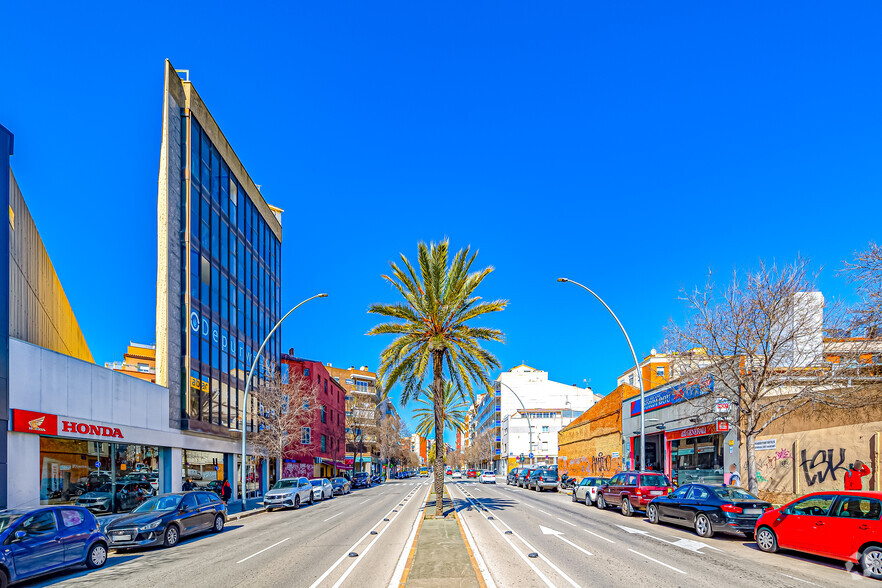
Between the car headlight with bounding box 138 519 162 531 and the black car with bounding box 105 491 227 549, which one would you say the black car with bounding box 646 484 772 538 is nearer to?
the black car with bounding box 105 491 227 549

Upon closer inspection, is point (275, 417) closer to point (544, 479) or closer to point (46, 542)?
point (544, 479)

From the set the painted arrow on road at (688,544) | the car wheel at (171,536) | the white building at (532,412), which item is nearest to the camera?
the painted arrow on road at (688,544)

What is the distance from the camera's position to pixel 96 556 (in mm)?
14328

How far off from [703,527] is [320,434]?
56.9 metres

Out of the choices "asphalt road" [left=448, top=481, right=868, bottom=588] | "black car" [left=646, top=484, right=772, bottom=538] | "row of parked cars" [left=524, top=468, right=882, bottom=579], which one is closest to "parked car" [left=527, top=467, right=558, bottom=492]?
"row of parked cars" [left=524, top=468, right=882, bottom=579]

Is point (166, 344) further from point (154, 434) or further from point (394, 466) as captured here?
point (394, 466)

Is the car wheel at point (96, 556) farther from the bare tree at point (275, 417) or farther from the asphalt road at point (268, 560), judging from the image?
the bare tree at point (275, 417)

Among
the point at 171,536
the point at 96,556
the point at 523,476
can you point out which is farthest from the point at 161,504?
the point at 523,476

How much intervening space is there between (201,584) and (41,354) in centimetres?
1287

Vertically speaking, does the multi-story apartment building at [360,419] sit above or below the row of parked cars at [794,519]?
below

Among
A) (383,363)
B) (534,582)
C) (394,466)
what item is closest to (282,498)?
(383,363)

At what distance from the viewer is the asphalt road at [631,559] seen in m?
11.2

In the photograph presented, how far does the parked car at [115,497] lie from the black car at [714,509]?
823 inches

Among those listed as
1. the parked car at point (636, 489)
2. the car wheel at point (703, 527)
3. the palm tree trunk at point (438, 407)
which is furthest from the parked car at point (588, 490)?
the car wheel at point (703, 527)
